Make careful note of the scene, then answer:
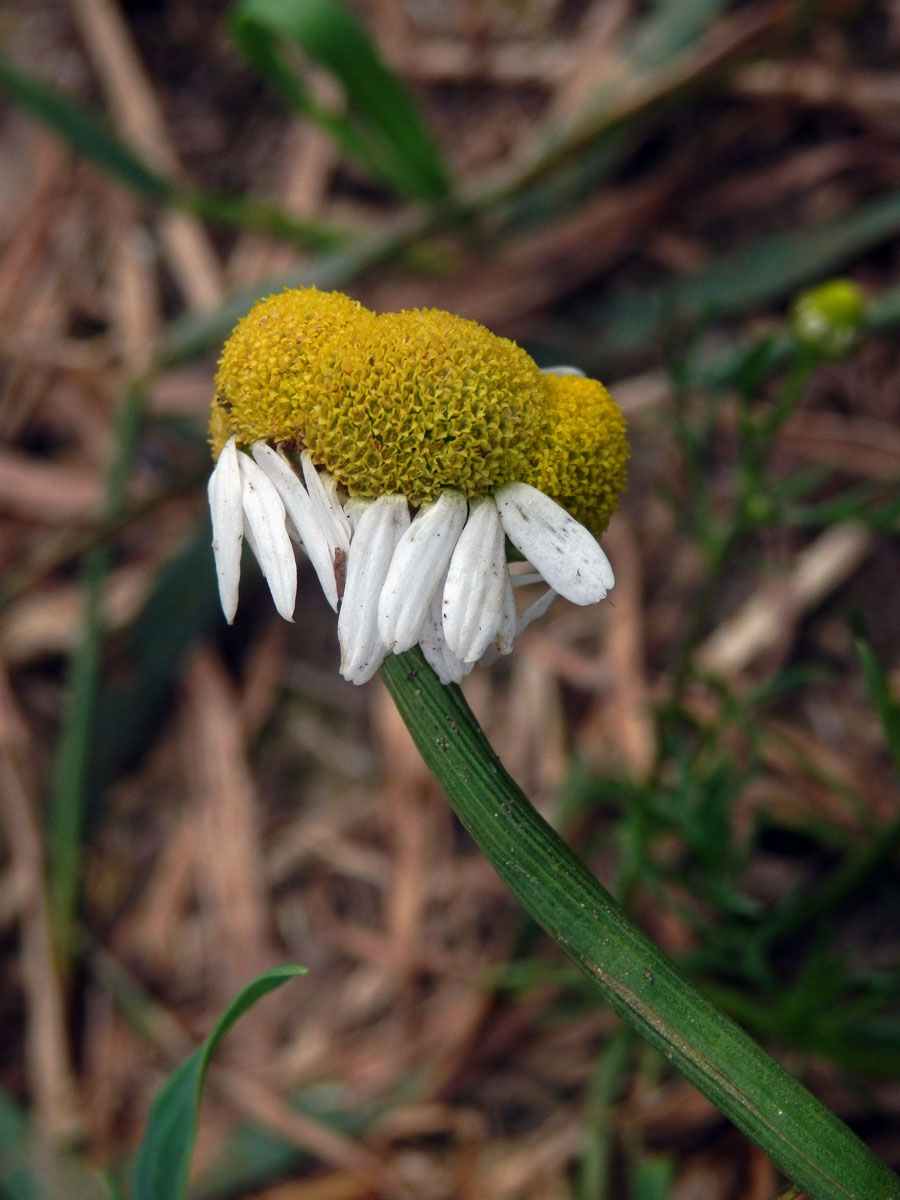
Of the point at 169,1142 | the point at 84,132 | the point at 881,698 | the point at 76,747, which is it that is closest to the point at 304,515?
the point at 169,1142

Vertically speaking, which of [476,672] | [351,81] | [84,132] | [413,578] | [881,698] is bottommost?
[881,698]

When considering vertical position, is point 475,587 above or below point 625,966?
above

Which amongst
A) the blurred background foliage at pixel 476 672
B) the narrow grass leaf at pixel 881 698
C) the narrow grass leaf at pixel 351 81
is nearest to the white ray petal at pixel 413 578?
the narrow grass leaf at pixel 881 698

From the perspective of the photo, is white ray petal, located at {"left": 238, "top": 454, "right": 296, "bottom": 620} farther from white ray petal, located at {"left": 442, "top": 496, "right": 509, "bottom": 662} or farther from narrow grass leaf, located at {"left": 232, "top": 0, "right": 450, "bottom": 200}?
narrow grass leaf, located at {"left": 232, "top": 0, "right": 450, "bottom": 200}

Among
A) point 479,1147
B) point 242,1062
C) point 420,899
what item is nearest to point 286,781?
point 420,899

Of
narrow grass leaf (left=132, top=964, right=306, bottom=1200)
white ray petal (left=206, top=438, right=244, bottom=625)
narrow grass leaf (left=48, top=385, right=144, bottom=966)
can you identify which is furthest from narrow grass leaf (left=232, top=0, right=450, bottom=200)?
narrow grass leaf (left=132, top=964, right=306, bottom=1200)

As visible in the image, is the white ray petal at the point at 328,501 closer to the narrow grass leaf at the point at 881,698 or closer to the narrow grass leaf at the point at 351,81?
the narrow grass leaf at the point at 881,698

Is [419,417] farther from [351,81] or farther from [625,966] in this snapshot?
[351,81]

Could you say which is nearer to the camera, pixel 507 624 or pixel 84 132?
pixel 507 624
